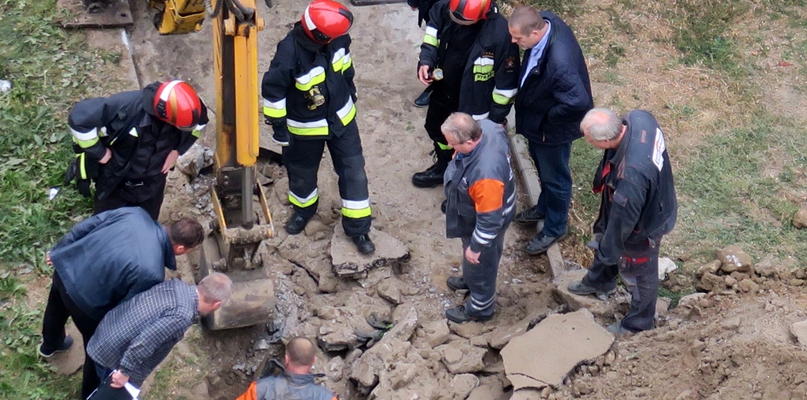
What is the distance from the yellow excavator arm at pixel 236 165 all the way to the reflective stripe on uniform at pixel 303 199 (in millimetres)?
850

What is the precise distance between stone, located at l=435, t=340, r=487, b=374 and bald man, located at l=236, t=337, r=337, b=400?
4.06 ft

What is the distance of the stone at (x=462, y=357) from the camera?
5.43 metres

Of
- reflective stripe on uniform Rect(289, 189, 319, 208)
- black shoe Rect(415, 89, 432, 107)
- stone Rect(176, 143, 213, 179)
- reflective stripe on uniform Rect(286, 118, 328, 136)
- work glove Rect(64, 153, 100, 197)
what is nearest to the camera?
work glove Rect(64, 153, 100, 197)

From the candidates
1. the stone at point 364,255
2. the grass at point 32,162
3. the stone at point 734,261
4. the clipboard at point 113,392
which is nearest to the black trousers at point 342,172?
the stone at point 364,255

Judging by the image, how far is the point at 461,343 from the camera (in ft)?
18.7

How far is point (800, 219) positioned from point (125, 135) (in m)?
5.71

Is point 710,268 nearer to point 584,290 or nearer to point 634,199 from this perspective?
point 584,290

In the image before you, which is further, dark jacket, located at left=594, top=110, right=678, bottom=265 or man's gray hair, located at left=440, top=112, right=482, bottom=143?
man's gray hair, located at left=440, top=112, right=482, bottom=143

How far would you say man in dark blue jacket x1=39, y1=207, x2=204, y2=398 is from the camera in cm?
439

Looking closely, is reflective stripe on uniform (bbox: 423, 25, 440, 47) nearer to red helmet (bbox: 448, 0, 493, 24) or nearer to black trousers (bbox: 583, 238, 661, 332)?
red helmet (bbox: 448, 0, 493, 24)

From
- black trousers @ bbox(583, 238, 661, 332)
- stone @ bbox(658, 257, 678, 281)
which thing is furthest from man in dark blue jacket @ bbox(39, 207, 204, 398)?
stone @ bbox(658, 257, 678, 281)

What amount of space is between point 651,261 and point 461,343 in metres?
1.45

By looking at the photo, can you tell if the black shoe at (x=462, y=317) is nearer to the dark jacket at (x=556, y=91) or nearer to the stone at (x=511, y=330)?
the stone at (x=511, y=330)

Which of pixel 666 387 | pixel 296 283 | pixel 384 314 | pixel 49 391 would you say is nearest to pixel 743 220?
pixel 666 387
